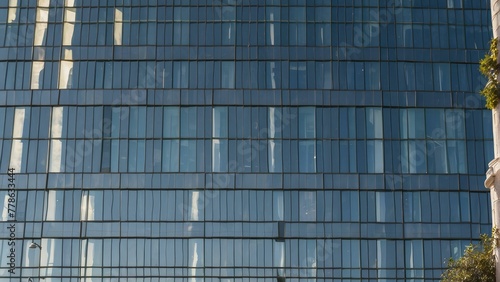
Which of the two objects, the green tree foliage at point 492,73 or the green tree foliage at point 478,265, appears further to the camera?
the green tree foliage at point 478,265

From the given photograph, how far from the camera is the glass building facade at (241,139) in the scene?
245ft

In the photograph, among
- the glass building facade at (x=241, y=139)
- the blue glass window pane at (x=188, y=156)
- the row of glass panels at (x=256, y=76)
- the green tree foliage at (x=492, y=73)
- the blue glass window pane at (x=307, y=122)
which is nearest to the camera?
the green tree foliage at (x=492, y=73)

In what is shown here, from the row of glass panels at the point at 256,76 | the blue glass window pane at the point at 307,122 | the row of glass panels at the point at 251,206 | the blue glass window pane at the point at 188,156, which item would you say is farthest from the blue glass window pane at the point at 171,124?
the blue glass window pane at the point at 307,122

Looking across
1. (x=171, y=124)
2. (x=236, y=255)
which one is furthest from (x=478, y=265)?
(x=171, y=124)

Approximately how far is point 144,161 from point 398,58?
61.3 ft

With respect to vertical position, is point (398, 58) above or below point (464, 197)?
above

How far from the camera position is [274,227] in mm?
74500

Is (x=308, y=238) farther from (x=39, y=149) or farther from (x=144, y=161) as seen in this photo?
(x=39, y=149)

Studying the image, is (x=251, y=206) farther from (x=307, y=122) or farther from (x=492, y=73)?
(x=492, y=73)

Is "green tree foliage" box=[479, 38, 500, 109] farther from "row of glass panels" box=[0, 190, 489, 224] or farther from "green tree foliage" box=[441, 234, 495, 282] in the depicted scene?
"row of glass panels" box=[0, 190, 489, 224]

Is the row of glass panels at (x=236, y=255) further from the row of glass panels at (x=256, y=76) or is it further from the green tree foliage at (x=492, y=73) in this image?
the green tree foliage at (x=492, y=73)

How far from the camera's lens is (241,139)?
3004 inches

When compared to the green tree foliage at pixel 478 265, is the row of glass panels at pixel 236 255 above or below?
above

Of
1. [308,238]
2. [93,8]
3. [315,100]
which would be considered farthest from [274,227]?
[93,8]
